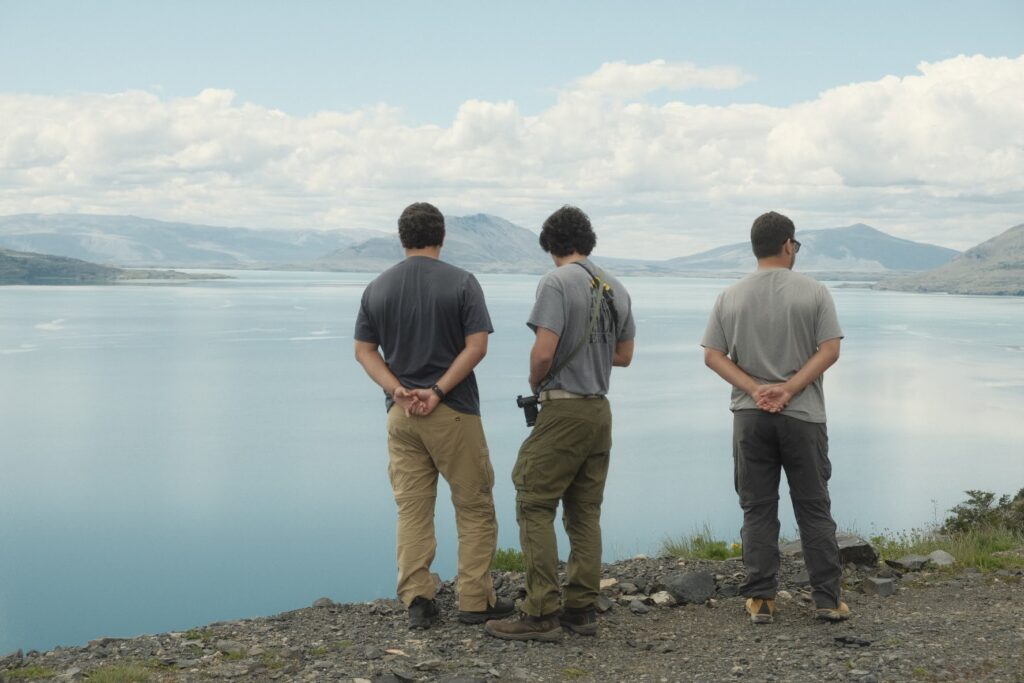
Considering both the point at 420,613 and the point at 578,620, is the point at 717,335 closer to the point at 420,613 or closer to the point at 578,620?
the point at 578,620

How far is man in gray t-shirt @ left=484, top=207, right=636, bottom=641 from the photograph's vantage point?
16.9 feet

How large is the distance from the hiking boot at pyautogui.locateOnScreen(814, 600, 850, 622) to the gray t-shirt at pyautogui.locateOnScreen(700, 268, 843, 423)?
1.06 metres

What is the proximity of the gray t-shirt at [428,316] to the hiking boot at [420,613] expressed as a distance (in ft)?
3.65

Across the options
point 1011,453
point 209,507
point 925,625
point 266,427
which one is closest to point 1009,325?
point 1011,453

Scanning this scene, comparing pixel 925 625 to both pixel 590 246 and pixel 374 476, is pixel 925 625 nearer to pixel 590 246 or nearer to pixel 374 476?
pixel 590 246

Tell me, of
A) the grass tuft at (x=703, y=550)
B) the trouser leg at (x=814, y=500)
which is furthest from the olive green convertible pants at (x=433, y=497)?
the grass tuft at (x=703, y=550)

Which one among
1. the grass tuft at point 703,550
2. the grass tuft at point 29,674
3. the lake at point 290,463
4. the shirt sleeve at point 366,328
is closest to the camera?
Answer: the grass tuft at point 29,674

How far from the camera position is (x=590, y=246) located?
537 centimetres

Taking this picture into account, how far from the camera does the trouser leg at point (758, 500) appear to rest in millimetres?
5480

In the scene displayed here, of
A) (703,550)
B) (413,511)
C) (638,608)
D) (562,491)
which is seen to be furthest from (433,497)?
(703,550)

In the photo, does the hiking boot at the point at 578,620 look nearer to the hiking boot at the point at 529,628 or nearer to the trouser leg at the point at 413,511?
the hiking boot at the point at 529,628

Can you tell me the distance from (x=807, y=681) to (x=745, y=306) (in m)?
1.93

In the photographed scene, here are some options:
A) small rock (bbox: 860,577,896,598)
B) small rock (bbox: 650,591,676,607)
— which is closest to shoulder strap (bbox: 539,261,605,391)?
small rock (bbox: 650,591,676,607)

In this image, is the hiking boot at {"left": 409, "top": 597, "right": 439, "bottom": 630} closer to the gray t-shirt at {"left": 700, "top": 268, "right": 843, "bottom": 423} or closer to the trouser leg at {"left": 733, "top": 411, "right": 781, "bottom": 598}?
the trouser leg at {"left": 733, "top": 411, "right": 781, "bottom": 598}
